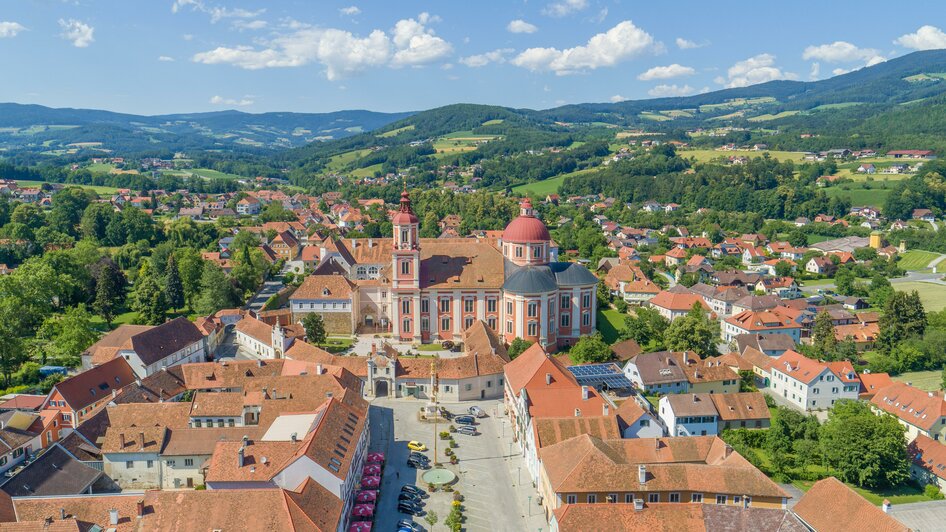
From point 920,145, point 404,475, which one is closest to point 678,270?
point 404,475

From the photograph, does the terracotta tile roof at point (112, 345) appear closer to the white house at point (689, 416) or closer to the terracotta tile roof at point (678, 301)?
the white house at point (689, 416)

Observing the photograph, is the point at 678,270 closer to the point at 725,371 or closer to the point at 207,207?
the point at 725,371

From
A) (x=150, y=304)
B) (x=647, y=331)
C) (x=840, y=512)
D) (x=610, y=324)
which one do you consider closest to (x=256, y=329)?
(x=150, y=304)

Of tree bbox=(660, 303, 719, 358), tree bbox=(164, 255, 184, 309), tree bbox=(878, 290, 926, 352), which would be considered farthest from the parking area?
tree bbox=(878, 290, 926, 352)

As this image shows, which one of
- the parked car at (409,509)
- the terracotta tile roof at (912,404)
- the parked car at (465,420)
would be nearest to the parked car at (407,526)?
the parked car at (409,509)

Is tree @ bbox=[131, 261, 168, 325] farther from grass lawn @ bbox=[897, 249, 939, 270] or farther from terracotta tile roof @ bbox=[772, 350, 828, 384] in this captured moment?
grass lawn @ bbox=[897, 249, 939, 270]

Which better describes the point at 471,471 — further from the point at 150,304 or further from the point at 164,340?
the point at 150,304
